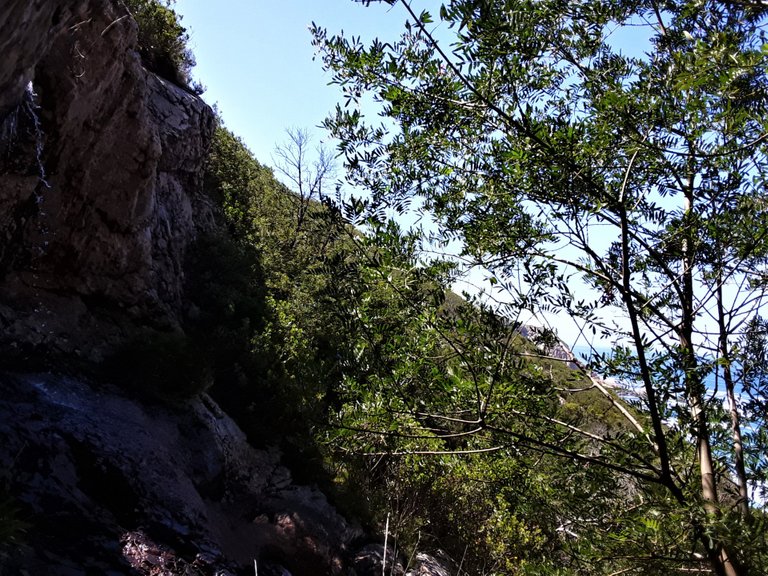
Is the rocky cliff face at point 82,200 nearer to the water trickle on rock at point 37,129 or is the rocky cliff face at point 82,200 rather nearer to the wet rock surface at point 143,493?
the water trickle on rock at point 37,129

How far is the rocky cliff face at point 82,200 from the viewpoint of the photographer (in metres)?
6.97

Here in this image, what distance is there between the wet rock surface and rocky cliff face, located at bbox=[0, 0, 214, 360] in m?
1.27

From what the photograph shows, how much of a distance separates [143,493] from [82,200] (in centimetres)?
479

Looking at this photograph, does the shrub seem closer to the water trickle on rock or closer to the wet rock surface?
the water trickle on rock

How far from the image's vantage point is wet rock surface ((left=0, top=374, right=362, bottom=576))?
5027 millimetres

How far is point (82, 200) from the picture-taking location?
811cm

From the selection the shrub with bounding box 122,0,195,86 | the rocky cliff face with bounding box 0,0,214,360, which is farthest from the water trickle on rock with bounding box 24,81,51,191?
the shrub with bounding box 122,0,195,86

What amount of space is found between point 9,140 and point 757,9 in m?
7.97

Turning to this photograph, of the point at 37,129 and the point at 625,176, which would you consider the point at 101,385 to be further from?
the point at 625,176

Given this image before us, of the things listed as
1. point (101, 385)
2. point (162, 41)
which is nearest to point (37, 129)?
point (101, 385)

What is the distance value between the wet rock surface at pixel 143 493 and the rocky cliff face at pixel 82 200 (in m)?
1.27

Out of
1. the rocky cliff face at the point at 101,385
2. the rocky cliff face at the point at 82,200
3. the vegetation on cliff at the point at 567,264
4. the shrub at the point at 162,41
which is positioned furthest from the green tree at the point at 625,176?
the shrub at the point at 162,41

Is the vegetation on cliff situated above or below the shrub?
below

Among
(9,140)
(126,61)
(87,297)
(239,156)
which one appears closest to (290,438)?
(87,297)
